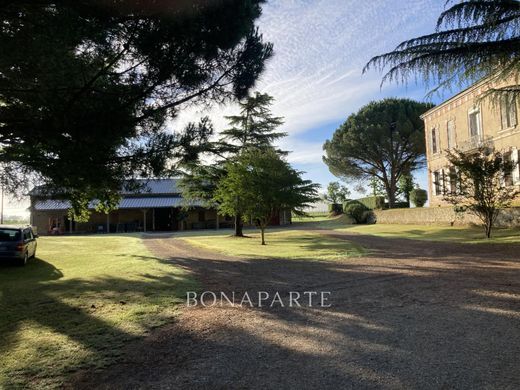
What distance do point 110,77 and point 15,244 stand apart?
903 cm

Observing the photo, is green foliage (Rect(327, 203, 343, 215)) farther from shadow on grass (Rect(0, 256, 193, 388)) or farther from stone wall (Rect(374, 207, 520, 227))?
shadow on grass (Rect(0, 256, 193, 388))

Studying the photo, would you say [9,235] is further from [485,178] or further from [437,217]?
[437,217]

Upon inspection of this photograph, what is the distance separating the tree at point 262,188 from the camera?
18.0 meters

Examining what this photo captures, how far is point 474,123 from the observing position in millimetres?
24297

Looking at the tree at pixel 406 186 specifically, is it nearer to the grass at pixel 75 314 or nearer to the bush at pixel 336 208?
the bush at pixel 336 208

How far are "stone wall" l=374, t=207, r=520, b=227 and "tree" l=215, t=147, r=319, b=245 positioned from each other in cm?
975

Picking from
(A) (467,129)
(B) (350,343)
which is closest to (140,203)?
(A) (467,129)

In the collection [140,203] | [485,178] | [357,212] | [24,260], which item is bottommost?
[24,260]

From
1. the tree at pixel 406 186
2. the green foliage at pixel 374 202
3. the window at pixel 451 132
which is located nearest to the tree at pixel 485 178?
the window at pixel 451 132

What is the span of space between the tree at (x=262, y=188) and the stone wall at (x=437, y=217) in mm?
9754

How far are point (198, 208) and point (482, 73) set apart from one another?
32.0m

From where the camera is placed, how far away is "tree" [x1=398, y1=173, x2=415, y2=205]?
39062mm

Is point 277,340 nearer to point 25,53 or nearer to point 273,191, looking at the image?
point 25,53

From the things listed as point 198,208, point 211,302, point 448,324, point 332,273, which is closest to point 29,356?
point 211,302
